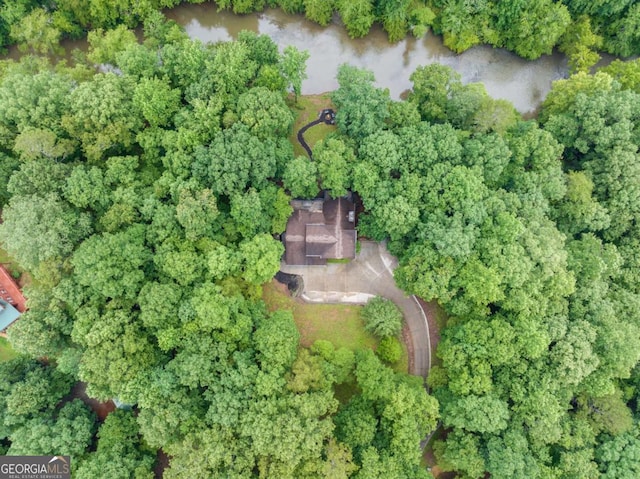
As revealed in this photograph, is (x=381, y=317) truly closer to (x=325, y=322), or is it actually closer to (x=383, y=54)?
(x=325, y=322)

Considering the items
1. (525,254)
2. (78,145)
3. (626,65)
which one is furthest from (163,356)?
(626,65)

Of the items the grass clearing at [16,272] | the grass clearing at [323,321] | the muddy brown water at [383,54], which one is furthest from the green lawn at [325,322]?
the muddy brown water at [383,54]

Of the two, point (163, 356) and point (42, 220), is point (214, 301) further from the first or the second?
point (42, 220)

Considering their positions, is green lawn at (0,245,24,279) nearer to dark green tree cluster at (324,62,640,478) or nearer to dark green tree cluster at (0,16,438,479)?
dark green tree cluster at (0,16,438,479)

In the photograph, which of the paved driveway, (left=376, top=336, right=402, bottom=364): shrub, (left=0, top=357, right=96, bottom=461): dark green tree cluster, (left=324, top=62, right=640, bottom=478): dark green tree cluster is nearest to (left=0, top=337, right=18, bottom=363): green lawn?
(left=0, top=357, right=96, bottom=461): dark green tree cluster

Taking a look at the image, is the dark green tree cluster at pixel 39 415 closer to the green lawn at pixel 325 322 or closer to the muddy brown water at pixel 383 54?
the green lawn at pixel 325 322

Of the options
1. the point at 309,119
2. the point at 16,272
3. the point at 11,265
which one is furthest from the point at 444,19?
the point at 11,265

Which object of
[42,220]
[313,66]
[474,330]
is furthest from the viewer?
[313,66]
